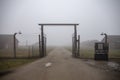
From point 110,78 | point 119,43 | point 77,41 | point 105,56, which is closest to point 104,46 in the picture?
point 105,56

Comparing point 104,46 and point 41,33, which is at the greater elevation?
point 41,33

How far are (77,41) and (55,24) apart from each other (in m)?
4.27

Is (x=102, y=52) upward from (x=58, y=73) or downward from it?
upward

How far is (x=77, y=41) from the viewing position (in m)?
28.0

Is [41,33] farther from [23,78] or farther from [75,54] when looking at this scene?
[23,78]

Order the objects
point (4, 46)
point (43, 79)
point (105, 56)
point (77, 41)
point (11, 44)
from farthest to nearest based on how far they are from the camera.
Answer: point (11, 44)
point (4, 46)
point (77, 41)
point (105, 56)
point (43, 79)

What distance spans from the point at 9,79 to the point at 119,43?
64023 millimetres

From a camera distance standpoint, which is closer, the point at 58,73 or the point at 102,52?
the point at 58,73

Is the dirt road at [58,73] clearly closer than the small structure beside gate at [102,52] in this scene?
Yes

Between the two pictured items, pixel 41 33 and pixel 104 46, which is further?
pixel 41 33

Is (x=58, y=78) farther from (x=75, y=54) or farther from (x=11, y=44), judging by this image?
(x=11, y=44)

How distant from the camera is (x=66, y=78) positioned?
1024 centimetres

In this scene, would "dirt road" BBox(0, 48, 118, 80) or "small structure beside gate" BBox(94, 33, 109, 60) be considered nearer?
"dirt road" BBox(0, 48, 118, 80)

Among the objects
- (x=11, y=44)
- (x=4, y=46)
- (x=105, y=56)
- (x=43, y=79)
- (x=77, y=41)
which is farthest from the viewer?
(x=11, y=44)
